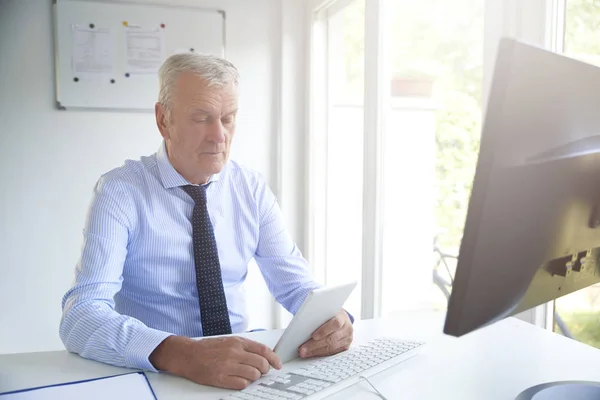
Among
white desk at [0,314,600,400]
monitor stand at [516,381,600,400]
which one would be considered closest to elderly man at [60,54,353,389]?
white desk at [0,314,600,400]

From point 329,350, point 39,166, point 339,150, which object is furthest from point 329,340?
point 39,166

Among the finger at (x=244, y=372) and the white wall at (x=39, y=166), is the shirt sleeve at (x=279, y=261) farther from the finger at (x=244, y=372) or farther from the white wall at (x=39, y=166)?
the white wall at (x=39, y=166)

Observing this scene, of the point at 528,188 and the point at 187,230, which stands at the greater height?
the point at 528,188

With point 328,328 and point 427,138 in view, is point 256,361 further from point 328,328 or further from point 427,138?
point 427,138

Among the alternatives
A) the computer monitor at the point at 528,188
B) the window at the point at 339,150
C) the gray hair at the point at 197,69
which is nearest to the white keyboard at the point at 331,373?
the computer monitor at the point at 528,188

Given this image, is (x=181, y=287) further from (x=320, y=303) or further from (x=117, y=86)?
(x=117, y=86)

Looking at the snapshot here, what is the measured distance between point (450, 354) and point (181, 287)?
2.35 ft

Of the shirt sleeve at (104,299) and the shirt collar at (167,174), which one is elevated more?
the shirt collar at (167,174)

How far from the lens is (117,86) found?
261 cm

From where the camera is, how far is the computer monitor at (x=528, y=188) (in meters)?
0.54

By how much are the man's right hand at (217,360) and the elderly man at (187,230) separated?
0.23 metres

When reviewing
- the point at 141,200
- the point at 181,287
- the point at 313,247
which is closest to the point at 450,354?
the point at 181,287

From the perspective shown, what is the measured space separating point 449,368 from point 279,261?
0.67 m

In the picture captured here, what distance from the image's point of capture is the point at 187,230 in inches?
56.2
